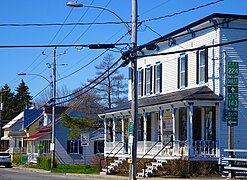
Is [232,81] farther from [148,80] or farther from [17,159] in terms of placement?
[17,159]

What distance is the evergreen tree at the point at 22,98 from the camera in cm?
12762

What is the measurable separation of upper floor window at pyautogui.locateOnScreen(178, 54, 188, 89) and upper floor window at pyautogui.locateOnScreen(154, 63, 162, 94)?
127 inches

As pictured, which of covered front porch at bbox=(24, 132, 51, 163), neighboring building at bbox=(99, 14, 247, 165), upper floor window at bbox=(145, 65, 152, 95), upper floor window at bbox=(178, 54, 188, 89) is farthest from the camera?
covered front porch at bbox=(24, 132, 51, 163)

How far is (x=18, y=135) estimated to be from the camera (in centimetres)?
8500

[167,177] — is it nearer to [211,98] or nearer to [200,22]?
[211,98]

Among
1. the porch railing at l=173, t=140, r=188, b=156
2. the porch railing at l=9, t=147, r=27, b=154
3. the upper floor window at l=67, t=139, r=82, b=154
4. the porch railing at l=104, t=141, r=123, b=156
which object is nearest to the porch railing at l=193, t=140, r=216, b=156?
the porch railing at l=173, t=140, r=188, b=156

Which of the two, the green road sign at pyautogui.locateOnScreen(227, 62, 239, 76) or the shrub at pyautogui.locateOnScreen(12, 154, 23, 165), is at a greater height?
the green road sign at pyautogui.locateOnScreen(227, 62, 239, 76)

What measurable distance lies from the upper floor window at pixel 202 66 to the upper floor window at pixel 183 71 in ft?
4.84

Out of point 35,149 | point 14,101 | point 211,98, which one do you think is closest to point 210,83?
point 211,98

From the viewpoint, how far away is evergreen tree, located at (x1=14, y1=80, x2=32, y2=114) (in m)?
128

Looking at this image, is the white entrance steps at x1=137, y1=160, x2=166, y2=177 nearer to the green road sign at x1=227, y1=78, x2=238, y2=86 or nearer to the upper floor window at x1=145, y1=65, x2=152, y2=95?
the green road sign at x1=227, y1=78, x2=238, y2=86

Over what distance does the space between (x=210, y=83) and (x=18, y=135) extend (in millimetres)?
57636

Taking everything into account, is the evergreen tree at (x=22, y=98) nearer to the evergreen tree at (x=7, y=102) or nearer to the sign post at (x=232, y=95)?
the evergreen tree at (x=7, y=102)

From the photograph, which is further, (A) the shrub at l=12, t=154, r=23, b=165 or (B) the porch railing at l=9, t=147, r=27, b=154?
(B) the porch railing at l=9, t=147, r=27, b=154
